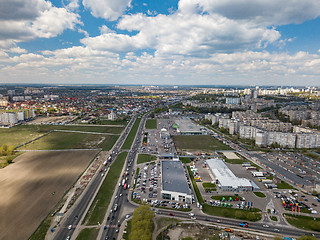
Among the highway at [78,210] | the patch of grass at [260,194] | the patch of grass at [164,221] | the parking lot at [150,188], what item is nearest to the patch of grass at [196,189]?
the parking lot at [150,188]

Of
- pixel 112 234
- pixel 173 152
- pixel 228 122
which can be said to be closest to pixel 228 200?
pixel 112 234

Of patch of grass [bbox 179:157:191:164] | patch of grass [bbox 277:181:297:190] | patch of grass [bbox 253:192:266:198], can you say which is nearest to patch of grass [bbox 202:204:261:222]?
patch of grass [bbox 253:192:266:198]

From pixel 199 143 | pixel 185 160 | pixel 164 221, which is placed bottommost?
pixel 164 221

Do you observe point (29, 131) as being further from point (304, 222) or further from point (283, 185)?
point (304, 222)

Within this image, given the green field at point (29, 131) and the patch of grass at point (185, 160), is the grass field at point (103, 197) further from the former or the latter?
the green field at point (29, 131)

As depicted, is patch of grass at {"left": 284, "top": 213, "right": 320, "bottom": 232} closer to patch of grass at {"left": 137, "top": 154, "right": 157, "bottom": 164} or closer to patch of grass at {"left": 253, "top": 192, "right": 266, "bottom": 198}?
patch of grass at {"left": 253, "top": 192, "right": 266, "bottom": 198}

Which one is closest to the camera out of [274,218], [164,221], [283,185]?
[164,221]

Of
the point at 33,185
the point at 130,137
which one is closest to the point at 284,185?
the point at 130,137
